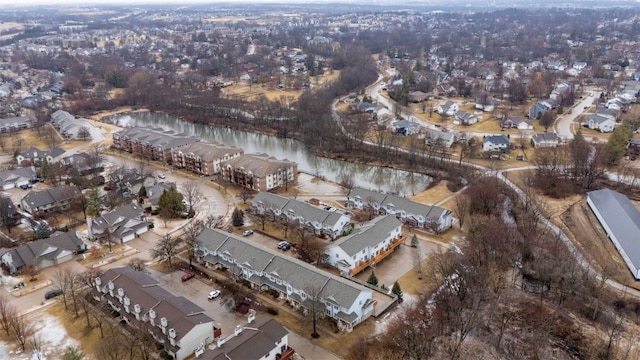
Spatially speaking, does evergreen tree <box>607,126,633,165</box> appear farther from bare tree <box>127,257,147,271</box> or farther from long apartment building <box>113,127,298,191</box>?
bare tree <box>127,257,147,271</box>

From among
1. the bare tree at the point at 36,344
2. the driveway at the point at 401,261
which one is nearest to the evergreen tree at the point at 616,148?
the driveway at the point at 401,261

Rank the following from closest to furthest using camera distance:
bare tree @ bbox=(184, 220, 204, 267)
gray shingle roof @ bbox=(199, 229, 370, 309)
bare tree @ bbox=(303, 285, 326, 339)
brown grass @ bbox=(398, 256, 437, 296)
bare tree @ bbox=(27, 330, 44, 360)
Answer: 1. bare tree @ bbox=(27, 330, 44, 360)
2. bare tree @ bbox=(303, 285, 326, 339)
3. gray shingle roof @ bbox=(199, 229, 370, 309)
4. brown grass @ bbox=(398, 256, 437, 296)
5. bare tree @ bbox=(184, 220, 204, 267)

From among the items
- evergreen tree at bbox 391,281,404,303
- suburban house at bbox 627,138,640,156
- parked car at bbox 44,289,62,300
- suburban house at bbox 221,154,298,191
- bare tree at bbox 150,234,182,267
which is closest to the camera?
evergreen tree at bbox 391,281,404,303

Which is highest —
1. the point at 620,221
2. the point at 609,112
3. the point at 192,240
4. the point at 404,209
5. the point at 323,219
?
the point at 192,240

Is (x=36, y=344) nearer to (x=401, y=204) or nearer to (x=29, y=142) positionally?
(x=401, y=204)

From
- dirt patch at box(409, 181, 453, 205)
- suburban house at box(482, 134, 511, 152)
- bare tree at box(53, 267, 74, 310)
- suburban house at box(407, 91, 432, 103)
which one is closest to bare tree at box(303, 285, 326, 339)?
bare tree at box(53, 267, 74, 310)

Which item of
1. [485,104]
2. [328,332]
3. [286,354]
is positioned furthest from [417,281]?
[485,104]

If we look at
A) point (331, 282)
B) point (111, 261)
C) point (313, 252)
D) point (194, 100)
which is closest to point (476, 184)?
point (313, 252)

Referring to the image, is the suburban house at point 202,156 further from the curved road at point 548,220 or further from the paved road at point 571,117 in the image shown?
the paved road at point 571,117
